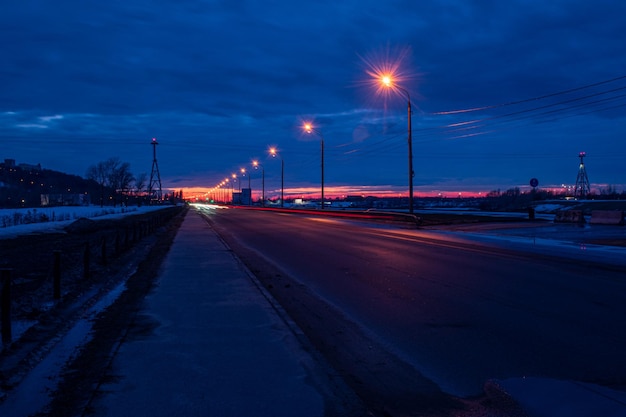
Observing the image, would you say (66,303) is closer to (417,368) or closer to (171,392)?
(171,392)

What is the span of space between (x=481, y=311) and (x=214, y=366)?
503cm

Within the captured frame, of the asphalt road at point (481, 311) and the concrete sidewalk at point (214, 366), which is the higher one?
the concrete sidewalk at point (214, 366)

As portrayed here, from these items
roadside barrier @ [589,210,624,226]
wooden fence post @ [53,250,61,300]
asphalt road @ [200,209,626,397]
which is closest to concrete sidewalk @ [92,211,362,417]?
asphalt road @ [200,209,626,397]

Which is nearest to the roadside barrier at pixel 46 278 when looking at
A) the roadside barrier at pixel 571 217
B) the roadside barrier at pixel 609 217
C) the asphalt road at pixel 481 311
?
the asphalt road at pixel 481 311

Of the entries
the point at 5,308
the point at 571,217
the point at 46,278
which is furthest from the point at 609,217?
the point at 5,308

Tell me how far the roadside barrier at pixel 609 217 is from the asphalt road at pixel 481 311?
20.2m

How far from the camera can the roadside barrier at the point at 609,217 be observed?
1374 inches

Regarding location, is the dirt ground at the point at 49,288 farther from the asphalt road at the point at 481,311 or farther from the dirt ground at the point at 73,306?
the asphalt road at the point at 481,311

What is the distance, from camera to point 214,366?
6.23m

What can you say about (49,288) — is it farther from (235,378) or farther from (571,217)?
(571,217)

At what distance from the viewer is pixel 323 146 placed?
221ft

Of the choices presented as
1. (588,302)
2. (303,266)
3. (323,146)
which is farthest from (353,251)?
(323,146)

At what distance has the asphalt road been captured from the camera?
6.30m

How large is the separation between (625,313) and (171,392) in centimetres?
742
